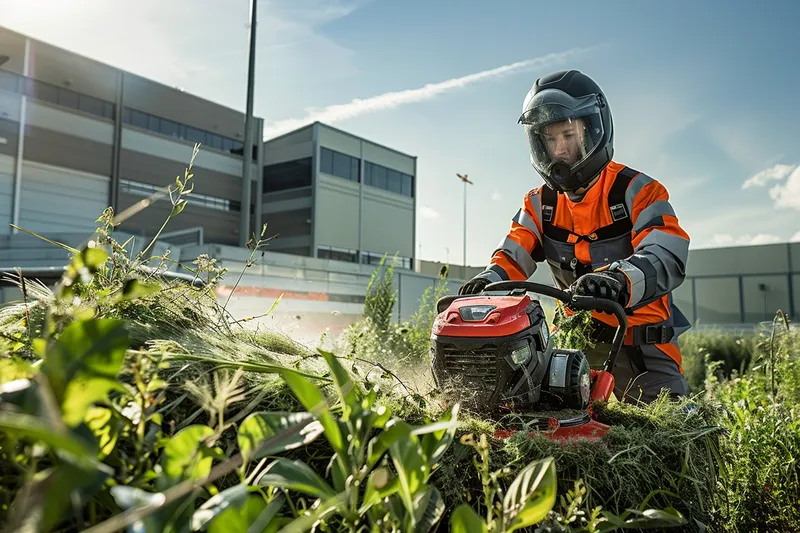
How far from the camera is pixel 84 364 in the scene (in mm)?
572

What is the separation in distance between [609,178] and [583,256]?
0.43 meters

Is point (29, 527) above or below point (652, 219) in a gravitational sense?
below

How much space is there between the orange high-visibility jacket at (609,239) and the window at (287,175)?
32.6 metres

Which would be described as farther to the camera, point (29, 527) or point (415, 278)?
point (415, 278)

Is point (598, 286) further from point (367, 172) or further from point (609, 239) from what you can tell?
point (367, 172)

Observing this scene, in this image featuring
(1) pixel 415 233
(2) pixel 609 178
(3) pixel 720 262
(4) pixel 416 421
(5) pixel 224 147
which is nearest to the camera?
(4) pixel 416 421

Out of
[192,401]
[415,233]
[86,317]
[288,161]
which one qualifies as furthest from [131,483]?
[415,233]

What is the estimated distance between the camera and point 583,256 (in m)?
3.16

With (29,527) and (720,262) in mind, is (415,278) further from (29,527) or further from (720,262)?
(720,262)

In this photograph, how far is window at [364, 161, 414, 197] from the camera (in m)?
37.8

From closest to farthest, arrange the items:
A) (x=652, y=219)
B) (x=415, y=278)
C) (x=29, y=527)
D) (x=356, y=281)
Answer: (x=29, y=527), (x=652, y=219), (x=415, y=278), (x=356, y=281)

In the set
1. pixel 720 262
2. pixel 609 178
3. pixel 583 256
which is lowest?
pixel 583 256

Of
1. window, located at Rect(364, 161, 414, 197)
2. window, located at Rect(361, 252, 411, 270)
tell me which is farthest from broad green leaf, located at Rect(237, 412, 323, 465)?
window, located at Rect(364, 161, 414, 197)

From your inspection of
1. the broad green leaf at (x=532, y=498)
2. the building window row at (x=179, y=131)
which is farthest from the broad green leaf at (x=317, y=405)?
the building window row at (x=179, y=131)
